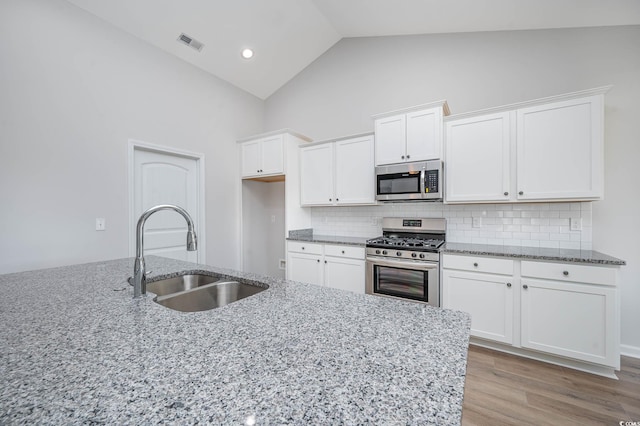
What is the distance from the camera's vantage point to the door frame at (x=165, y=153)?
9.09 feet

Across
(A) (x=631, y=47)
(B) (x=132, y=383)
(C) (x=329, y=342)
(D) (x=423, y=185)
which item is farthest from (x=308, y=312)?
(A) (x=631, y=47)

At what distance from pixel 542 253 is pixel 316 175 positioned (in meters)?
2.43

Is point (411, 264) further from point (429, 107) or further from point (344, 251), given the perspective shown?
point (429, 107)

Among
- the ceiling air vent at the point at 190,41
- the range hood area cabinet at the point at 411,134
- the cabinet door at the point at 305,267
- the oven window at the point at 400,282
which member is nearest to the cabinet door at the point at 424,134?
the range hood area cabinet at the point at 411,134

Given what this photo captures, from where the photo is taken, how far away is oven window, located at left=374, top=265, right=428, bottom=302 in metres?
2.52

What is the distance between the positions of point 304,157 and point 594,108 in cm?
280

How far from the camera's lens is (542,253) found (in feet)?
7.17

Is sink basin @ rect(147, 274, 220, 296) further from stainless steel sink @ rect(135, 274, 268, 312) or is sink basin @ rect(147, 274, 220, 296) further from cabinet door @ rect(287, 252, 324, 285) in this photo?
cabinet door @ rect(287, 252, 324, 285)

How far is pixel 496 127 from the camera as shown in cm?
245

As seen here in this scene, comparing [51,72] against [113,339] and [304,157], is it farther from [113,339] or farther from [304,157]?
[113,339]

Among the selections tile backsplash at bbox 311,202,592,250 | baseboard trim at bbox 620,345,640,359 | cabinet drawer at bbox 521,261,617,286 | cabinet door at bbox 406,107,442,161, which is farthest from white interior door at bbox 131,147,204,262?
baseboard trim at bbox 620,345,640,359

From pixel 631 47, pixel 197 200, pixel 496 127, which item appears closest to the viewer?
pixel 631 47

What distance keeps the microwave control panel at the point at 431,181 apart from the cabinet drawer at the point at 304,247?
1.35 m

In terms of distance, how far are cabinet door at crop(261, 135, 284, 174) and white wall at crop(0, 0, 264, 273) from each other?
96cm
